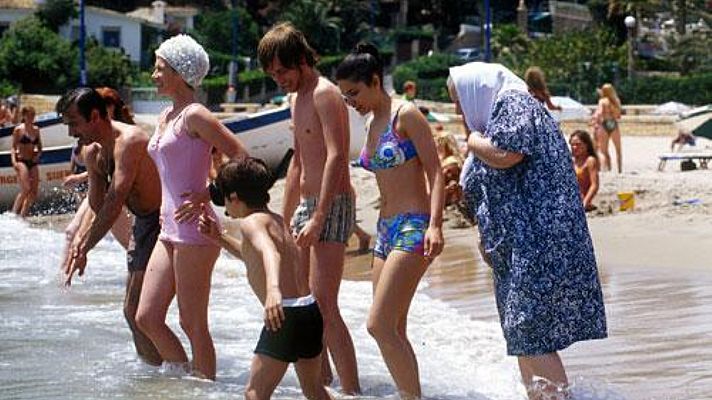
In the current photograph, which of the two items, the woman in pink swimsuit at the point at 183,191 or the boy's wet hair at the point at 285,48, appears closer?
the boy's wet hair at the point at 285,48

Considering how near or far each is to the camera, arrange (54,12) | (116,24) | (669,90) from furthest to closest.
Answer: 1. (116,24)
2. (54,12)
3. (669,90)

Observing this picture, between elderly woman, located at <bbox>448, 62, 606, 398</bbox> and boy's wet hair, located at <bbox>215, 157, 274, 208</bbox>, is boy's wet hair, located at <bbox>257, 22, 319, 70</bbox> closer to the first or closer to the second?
boy's wet hair, located at <bbox>215, 157, 274, 208</bbox>

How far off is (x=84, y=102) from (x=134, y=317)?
1054 millimetres

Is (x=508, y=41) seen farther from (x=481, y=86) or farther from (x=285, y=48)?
(x=481, y=86)

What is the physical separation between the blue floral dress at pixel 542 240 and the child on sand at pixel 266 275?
78cm

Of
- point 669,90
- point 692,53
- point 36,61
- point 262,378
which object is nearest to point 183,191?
point 262,378

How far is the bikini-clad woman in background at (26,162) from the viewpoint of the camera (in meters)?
21.1

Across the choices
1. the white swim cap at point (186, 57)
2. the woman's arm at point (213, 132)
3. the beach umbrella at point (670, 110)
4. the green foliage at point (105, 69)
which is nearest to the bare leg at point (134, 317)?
the woman's arm at point (213, 132)

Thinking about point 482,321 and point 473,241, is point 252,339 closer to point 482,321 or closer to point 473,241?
point 482,321

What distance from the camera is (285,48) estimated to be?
6590 millimetres

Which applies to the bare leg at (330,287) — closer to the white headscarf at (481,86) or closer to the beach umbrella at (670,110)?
the white headscarf at (481,86)

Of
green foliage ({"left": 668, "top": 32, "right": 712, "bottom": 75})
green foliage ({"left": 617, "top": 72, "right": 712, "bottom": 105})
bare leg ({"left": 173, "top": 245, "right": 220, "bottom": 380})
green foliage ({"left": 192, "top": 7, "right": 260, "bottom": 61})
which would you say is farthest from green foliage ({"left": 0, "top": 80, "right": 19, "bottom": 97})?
bare leg ({"left": 173, "top": 245, "right": 220, "bottom": 380})

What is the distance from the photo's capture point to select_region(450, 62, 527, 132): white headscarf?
5.81 meters

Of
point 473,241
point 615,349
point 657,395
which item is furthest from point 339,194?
point 473,241
